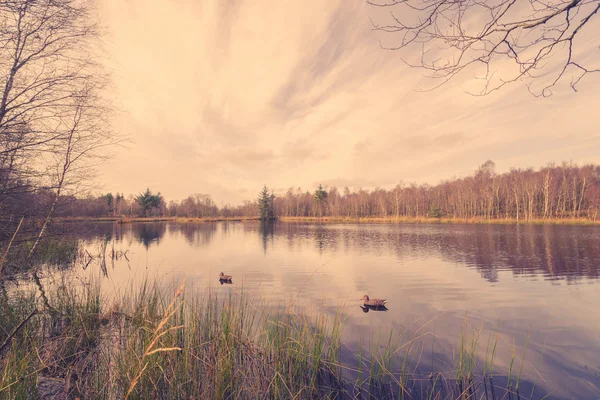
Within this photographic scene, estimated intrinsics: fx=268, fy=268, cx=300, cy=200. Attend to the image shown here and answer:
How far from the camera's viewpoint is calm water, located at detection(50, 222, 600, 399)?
595cm

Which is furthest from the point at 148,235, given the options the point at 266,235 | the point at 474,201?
the point at 474,201

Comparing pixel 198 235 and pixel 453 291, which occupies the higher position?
pixel 453 291

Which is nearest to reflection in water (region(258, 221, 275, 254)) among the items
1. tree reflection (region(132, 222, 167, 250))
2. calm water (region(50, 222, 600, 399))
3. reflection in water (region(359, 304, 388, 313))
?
calm water (region(50, 222, 600, 399))

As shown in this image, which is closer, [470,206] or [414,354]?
[414,354]

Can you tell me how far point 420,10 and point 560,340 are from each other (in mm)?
Answer: 8664

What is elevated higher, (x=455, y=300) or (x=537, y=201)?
(x=537, y=201)

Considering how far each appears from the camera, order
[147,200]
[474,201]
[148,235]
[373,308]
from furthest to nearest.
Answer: [147,200]
[474,201]
[148,235]
[373,308]

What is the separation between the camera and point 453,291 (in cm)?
1115

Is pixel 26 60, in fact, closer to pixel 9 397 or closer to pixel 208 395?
pixel 9 397

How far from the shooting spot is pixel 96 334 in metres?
5.70

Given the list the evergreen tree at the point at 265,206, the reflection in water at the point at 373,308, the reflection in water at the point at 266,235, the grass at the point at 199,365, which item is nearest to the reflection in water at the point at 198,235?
the reflection in water at the point at 266,235

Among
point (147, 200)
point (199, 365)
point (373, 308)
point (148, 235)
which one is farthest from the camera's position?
point (147, 200)

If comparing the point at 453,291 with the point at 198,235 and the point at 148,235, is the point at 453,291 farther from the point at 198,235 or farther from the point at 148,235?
the point at 148,235

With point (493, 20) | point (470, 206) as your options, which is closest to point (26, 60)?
point (493, 20)
